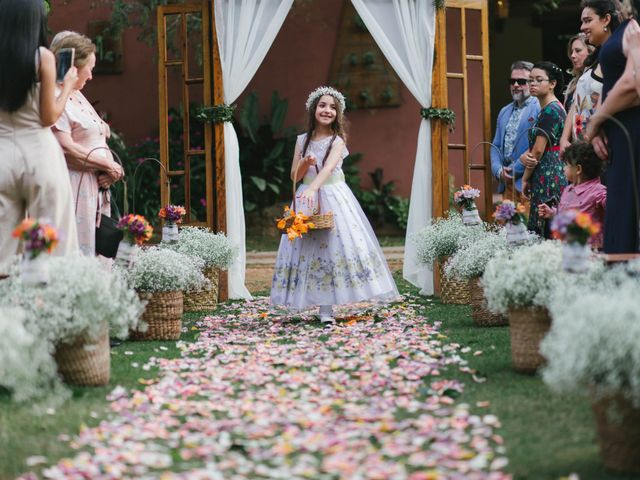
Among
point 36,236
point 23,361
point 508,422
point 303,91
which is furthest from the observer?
point 303,91

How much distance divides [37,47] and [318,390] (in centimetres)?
207

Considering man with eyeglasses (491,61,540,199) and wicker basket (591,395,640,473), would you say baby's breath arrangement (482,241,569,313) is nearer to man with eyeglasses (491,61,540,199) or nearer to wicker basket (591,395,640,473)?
wicker basket (591,395,640,473)

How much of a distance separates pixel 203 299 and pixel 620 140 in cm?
371

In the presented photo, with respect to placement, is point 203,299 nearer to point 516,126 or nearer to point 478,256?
point 478,256

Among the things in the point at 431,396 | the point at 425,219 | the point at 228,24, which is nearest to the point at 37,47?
the point at 431,396

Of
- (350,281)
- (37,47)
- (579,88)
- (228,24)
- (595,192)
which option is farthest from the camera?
(228,24)

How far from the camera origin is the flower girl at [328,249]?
21.6ft

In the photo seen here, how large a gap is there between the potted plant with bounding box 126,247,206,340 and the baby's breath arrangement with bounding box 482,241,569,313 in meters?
2.06

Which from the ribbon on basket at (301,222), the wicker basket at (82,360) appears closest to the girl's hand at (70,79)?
the wicker basket at (82,360)

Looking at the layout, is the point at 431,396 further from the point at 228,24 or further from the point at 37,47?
the point at 228,24

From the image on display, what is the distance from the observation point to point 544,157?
677 cm

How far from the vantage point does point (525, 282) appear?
4.26m

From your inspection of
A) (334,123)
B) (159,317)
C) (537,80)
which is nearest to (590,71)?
(537,80)

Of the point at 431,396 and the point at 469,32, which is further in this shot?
the point at 469,32
